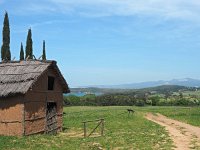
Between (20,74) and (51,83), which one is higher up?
(20,74)

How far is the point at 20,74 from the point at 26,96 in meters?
1.98

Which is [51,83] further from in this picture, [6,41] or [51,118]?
[6,41]

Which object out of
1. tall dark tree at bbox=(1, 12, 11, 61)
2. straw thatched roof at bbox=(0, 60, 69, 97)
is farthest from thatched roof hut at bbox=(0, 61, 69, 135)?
tall dark tree at bbox=(1, 12, 11, 61)

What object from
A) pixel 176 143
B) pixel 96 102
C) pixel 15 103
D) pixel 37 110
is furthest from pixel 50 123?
pixel 96 102

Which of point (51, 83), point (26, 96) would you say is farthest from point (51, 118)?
point (26, 96)

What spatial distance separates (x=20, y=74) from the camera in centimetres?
2959

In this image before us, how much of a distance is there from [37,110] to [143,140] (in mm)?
8599

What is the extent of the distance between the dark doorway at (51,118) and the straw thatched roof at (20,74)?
307 centimetres

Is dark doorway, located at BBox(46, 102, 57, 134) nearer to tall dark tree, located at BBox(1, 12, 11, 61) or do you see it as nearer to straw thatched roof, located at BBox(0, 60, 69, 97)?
straw thatched roof, located at BBox(0, 60, 69, 97)

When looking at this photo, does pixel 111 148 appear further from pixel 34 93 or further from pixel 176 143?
pixel 34 93

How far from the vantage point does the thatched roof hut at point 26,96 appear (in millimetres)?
28375

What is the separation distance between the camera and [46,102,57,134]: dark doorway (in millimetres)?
32188

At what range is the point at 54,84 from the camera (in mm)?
32875

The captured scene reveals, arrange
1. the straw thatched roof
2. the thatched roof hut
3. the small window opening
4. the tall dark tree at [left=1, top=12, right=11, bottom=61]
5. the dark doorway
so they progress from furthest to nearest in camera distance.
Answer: the tall dark tree at [left=1, top=12, right=11, bottom=61]
the small window opening
the dark doorway
the thatched roof hut
the straw thatched roof
